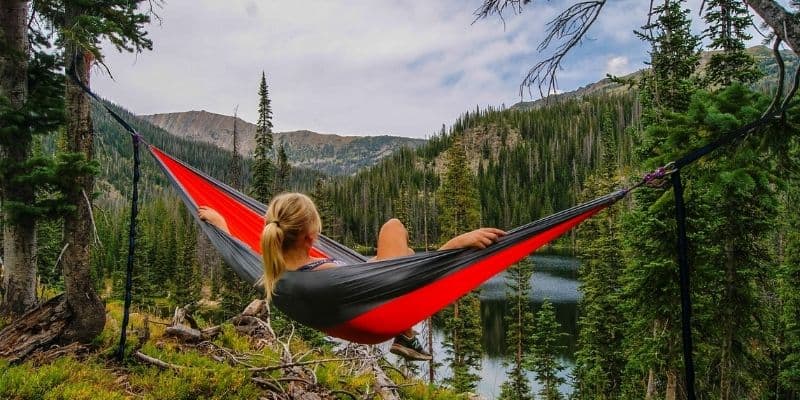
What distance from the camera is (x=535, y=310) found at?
2419 cm

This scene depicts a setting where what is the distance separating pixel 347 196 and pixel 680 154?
6654cm

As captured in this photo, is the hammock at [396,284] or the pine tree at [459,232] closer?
the hammock at [396,284]

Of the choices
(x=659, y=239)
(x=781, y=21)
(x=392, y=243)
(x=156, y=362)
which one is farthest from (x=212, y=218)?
(x=659, y=239)

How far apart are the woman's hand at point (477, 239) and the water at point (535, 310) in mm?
8662

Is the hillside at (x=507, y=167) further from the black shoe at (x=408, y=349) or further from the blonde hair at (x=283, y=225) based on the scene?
the blonde hair at (x=283, y=225)

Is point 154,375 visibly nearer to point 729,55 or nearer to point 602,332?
point 729,55

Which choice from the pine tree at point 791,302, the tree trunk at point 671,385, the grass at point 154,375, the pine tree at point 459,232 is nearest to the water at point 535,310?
the pine tree at point 459,232

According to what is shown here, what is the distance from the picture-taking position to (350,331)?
2.32m

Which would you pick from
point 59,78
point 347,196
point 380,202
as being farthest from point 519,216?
point 59,78

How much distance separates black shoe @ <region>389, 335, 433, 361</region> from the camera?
2616mm

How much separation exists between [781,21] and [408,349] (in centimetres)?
250

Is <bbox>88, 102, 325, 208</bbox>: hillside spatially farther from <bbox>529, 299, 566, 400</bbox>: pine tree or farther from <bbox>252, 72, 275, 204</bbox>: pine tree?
<bbox>529, 299, 566, 400</bbox>: pine tree

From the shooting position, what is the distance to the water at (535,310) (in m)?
16.5

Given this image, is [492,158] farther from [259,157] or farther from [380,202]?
[259,157]
